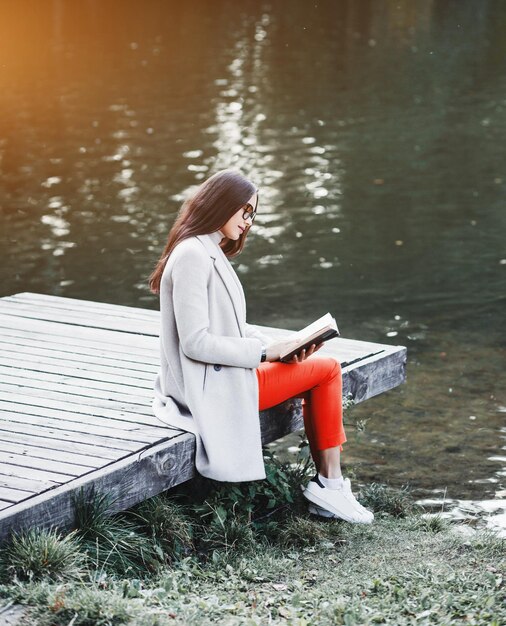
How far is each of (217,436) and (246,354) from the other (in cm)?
37

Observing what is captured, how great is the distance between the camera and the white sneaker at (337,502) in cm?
538

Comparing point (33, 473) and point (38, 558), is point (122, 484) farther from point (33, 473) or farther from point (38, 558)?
point (38, 558)

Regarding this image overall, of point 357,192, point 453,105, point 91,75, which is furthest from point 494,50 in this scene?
point 357,192

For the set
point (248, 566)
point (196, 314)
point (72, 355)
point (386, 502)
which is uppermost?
point (196, 314)

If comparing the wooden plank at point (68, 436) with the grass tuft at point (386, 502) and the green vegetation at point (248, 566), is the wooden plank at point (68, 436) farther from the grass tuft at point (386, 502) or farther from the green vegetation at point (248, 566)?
the grass tuft at point (386, 502)

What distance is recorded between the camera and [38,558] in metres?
4.09

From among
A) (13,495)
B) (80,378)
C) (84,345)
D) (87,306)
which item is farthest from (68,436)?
(87,306)

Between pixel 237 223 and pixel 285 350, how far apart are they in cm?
59

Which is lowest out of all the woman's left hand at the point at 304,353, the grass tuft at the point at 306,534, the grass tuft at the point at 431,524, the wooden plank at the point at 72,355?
the grass tuft at the point at 431,524

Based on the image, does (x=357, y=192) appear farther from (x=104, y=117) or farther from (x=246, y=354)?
(x=246, y=354)

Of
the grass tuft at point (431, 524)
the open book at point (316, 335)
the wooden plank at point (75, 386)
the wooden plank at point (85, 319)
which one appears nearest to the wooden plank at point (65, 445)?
the wooden plank at point (75, 386)

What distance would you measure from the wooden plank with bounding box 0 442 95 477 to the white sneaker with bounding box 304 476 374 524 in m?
1.16

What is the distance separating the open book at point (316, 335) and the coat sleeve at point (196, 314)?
259 millimetres

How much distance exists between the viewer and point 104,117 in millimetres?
21766
